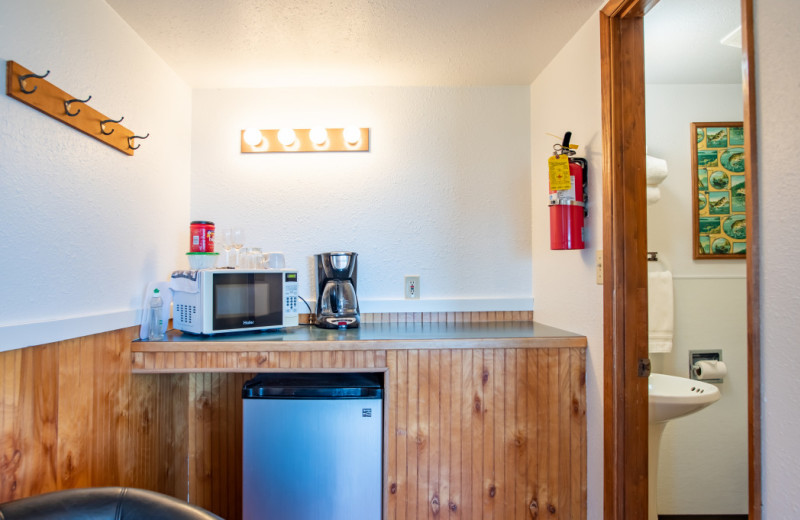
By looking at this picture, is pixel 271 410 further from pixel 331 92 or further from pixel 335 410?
pixel 331 92

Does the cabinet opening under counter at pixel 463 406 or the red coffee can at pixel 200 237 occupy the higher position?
the red coffee can at pixel 200 237

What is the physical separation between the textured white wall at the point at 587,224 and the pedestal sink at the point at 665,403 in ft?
0.75

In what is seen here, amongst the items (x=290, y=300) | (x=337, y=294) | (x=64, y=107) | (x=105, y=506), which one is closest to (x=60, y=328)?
(x=105, y=506)

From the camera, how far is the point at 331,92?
2.20 metres

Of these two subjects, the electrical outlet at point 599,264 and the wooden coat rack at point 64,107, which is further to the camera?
the electrical outlet at point 599,264

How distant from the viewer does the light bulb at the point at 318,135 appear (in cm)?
213

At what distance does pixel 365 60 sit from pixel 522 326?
1.49 m

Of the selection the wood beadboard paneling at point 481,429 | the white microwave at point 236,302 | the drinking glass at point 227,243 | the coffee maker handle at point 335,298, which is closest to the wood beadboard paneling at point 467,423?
the wood beadboard paneling at point 481,429

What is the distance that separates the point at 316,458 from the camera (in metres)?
1.63

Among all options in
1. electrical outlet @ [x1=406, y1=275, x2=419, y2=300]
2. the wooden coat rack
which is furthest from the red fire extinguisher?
the wooden coat rack

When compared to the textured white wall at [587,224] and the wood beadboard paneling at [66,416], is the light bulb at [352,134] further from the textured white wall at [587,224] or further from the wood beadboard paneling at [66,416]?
the wood beadboard paneling at [66,416]

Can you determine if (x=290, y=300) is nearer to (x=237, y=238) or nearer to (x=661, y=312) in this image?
(x=237, y=238)

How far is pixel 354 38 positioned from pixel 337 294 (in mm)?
1142

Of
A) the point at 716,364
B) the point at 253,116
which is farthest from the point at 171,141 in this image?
the point at 716,364
